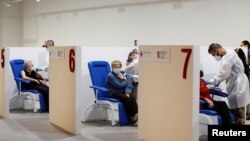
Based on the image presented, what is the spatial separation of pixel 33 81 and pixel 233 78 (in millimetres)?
3756

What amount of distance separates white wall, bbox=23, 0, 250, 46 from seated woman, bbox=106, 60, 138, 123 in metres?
3.41

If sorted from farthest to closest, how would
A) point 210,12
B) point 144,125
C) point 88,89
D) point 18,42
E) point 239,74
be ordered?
1. point 18,42
2. point 210,12
3. point 88,89
4. point 239,74
5. point 144,125

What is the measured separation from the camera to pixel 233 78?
5.86 metres

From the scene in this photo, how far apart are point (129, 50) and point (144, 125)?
2.45 m

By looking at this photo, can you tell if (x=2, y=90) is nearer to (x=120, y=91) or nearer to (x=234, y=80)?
(x=120, y=91)

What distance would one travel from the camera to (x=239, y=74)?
19.2 feet

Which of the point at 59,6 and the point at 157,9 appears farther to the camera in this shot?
the point at 59,6

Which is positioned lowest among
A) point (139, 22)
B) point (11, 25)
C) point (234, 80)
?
point (234, 80)

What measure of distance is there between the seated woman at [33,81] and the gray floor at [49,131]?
797 mm

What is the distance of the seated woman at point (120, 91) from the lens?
22.0 feet

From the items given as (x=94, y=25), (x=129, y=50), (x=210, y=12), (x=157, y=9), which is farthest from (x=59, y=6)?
(x=129, y=50)

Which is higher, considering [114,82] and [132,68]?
[132,68]

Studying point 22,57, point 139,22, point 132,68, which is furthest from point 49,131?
point 139,22

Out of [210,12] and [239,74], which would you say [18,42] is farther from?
[239,74]
